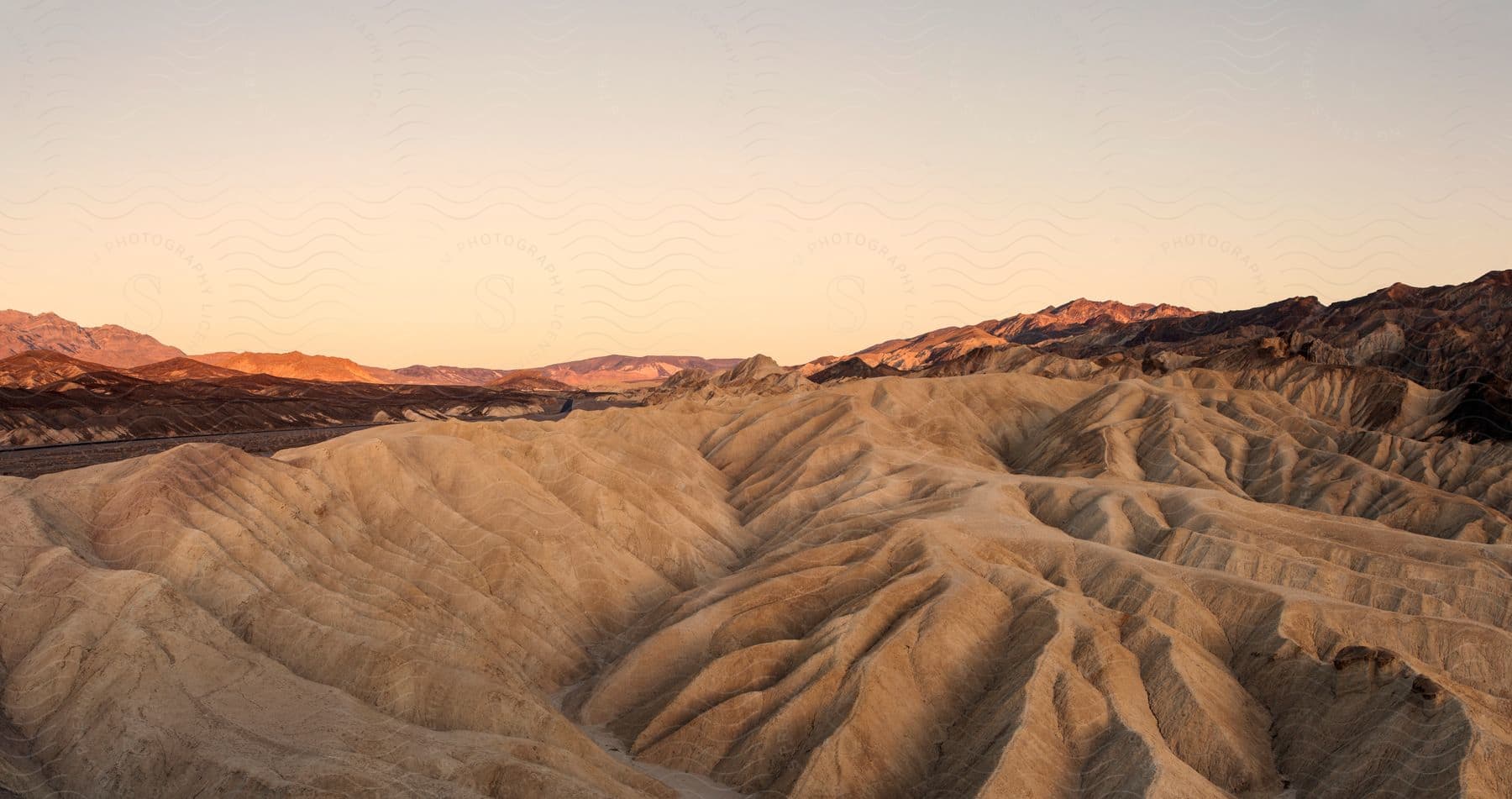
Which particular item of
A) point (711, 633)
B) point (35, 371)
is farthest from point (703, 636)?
point (35, 371)

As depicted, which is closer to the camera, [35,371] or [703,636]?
[703,636]

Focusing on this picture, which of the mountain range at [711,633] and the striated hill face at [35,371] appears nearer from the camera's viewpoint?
the mountain range at [711,633]

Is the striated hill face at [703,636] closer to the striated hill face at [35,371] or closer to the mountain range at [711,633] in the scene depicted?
the mountain range at [711,633]

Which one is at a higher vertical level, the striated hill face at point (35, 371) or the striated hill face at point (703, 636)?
the striated hill face at point (35, 371)

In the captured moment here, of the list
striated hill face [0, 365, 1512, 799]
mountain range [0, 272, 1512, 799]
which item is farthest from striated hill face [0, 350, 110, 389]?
striated hill face [0, 365, 1512, 799]

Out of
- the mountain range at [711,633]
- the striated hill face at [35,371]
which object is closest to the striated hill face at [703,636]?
the mountain range at [711,633]

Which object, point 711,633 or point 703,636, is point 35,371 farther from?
point 711,633

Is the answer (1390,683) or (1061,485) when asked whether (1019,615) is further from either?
(1061,485)

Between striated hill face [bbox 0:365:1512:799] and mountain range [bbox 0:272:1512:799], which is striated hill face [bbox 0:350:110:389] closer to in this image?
mountain range [bbox 0:272:1512:799]
